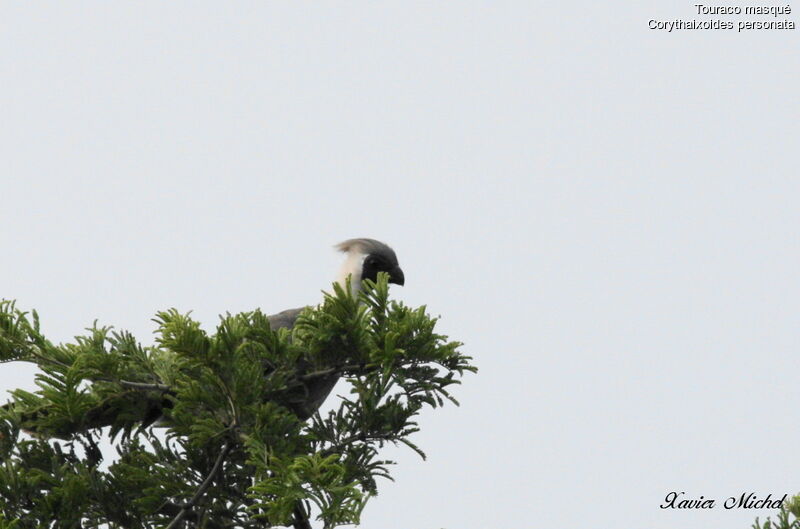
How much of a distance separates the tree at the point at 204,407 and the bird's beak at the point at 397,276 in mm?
1981

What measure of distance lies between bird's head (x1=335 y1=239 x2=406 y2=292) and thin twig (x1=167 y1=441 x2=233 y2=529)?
8.00 feet

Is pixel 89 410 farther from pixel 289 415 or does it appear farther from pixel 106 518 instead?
pixel 289 415

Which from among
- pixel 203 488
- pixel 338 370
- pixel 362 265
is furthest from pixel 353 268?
pixel 203 488

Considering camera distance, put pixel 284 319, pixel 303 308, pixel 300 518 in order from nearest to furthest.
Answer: pixel 300 518 < pixel 303 308 < pixel 284 319

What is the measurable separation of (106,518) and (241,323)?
1.19 m

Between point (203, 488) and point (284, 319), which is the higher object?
point (284, 319)

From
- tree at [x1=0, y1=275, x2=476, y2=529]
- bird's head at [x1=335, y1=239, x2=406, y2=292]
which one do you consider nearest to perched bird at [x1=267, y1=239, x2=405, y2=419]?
bird's head at [x1=335, y1=239, x2=406, y2=292]

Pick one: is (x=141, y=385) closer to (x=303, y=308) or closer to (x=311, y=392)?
(x=311, y=392)

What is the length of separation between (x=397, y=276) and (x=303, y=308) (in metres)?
1.25

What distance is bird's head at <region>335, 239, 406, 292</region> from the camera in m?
7.17

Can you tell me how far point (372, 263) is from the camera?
7.23 metres

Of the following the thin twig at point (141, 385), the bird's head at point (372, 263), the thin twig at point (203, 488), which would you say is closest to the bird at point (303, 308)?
the bird's head at point (372, 263)

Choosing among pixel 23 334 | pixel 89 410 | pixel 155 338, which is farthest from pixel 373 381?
pixel 23 334

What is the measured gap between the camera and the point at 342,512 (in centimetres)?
420
